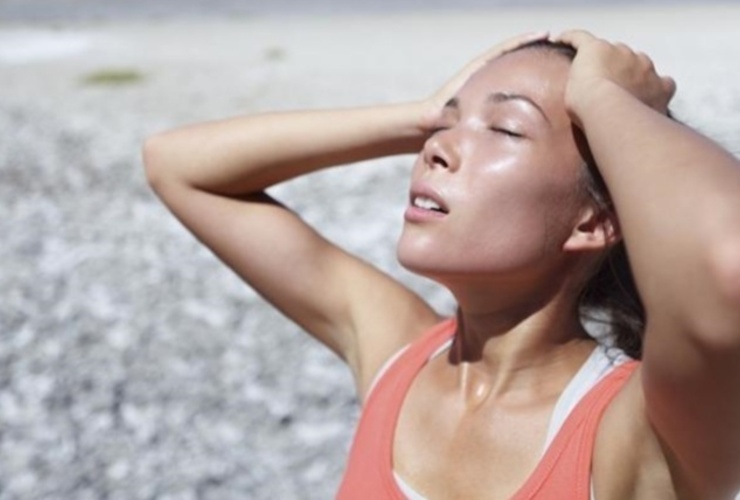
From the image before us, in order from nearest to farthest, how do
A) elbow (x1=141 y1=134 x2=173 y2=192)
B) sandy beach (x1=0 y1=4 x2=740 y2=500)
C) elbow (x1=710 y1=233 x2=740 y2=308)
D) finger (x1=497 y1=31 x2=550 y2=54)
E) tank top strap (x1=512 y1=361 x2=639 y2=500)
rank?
elbow (x1=710 y1=233 x2=740 y2=308), tank top strap (x1=512 y1=361 x2=639 y2=500), finger (x1=497 y1=31 x2=550 y2=54), elbow (x1=141 y1=134 x2=173 y2=192), sandy beach (x1=0 y1=4 x2=740 y2=500)

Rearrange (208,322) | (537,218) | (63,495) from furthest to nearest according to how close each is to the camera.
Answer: (208,322)
(63,495)
(537,218)

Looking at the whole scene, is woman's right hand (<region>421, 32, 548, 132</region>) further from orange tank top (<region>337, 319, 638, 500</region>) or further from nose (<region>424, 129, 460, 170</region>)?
orange tank top (<region>337, 319, 638, 500</region>)

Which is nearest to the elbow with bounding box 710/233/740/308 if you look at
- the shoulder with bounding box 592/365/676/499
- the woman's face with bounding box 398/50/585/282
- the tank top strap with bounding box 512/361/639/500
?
the shoulder with bounding box 592/365/676/499

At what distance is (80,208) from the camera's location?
766cm

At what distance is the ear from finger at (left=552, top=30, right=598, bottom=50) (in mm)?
267

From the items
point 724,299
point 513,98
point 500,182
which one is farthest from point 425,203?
point 724,299

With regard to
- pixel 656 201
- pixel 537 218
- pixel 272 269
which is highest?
pixel 656 201

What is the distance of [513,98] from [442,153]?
0.53 ft

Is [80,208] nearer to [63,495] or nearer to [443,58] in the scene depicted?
[63,495]

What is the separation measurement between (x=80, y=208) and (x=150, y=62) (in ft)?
14.2

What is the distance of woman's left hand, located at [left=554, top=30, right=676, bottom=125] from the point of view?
2434 millimetres

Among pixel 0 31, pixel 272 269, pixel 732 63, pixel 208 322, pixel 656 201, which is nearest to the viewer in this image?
pixel 656 201

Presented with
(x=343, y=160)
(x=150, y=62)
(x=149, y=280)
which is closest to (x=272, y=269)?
(x=343, y=160)

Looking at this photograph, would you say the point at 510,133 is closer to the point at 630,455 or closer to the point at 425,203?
the point at 425,203
